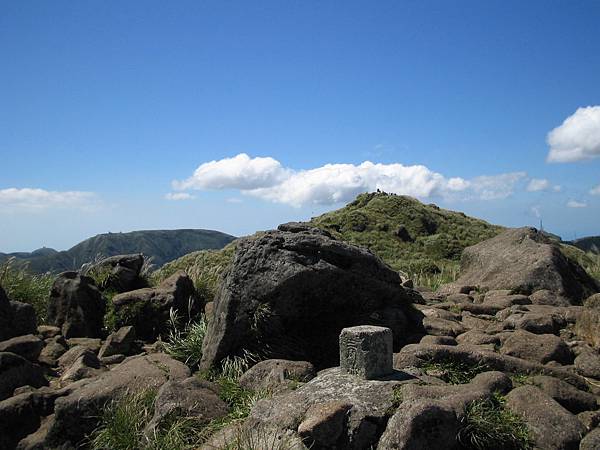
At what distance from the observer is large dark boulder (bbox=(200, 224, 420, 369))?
989cm

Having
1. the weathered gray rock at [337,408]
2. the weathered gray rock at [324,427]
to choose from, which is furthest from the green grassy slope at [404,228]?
the weathered gray rock at [324,427]

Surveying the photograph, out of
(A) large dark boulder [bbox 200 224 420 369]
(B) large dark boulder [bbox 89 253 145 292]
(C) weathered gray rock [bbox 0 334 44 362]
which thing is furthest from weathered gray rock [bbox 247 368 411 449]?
(B) large dark boulder [bbox 89 253 145 292]

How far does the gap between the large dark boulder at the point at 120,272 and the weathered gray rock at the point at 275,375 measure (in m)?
6.41

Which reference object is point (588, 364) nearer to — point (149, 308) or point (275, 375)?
point (275, 375)

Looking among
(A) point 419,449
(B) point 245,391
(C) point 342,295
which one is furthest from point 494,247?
(A) point 419,449

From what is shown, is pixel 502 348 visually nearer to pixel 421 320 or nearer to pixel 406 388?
pixel 421 320

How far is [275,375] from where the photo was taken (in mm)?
8477

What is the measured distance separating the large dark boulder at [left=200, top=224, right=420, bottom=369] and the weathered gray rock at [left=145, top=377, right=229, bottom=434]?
1.68 metres

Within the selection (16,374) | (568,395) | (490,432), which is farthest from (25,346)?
(568,395)

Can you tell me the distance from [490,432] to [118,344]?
7870 mm

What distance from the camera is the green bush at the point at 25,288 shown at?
14255mm

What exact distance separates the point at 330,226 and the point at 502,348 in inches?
1251

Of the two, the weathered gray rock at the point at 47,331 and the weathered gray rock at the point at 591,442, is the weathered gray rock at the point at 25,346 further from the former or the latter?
the weathered gray rock at the point at 591,442

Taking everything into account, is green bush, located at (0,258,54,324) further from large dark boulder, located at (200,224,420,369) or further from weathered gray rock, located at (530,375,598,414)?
weathered gray rock, located at (530,375,598,414)
